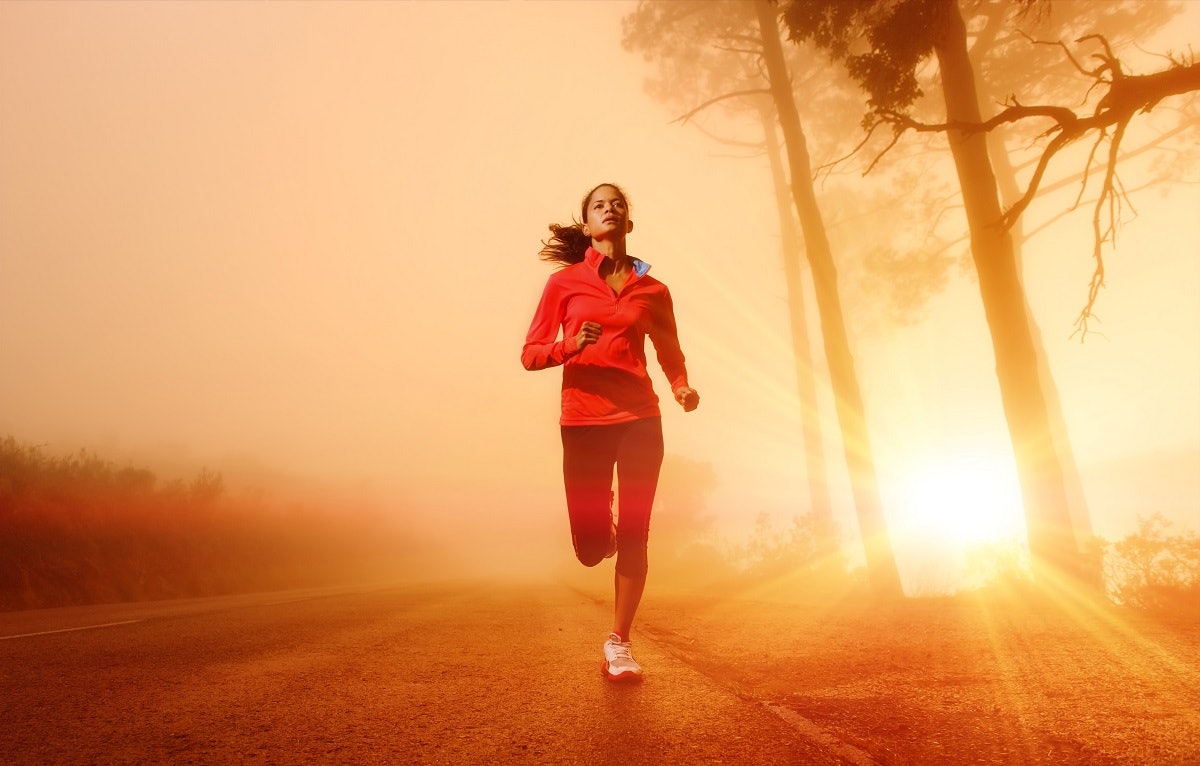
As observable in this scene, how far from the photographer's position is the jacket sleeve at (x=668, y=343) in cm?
354

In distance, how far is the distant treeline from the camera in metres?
13.0

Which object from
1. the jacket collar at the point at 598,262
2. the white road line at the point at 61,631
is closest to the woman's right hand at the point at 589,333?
the jacket collar at the point at 598,262

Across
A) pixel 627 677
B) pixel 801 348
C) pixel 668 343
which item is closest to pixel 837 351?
pixel 801 348

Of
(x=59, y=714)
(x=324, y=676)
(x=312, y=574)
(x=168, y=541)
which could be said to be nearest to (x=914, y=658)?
(x=324, y=676)

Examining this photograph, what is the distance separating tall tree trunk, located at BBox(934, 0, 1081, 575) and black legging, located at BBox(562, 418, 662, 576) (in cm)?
608

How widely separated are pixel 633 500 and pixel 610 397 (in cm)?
49

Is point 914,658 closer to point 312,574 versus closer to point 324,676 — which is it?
point 324,676

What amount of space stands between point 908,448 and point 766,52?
43.5 ft

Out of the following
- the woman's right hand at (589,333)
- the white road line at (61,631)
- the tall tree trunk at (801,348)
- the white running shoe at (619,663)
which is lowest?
the white running shoe at (619,663)

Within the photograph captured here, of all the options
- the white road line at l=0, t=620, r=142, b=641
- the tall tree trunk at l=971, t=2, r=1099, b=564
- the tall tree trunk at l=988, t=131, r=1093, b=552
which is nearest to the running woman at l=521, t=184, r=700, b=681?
the white road line at l=0, t=620, r=142, b=641

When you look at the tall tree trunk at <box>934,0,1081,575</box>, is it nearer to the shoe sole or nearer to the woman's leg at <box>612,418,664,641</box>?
the woman's leg at <box>612,418,664,641</box>

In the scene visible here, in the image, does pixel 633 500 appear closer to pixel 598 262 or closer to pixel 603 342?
pixel 603 342

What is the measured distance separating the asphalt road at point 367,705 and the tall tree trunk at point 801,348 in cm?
1300

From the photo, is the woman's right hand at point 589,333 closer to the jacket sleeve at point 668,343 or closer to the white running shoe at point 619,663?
the jacket sleeve at point 668,343
